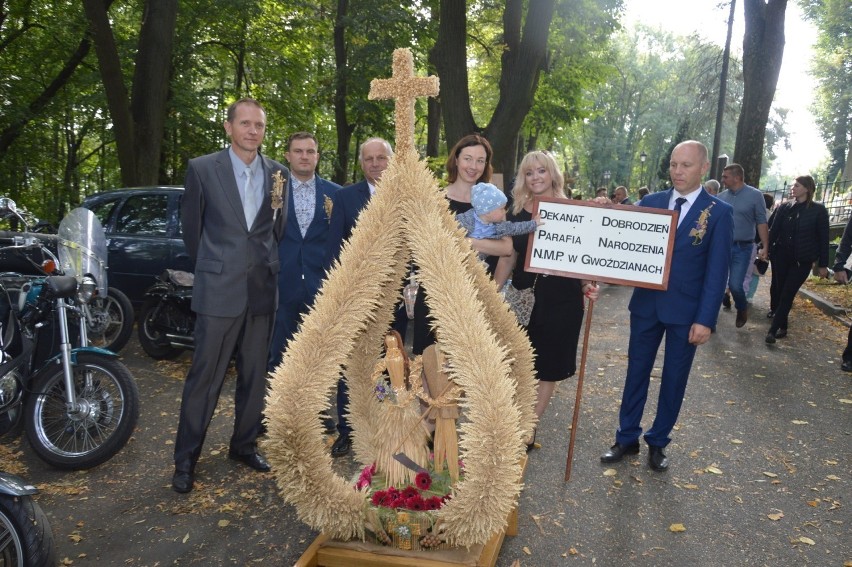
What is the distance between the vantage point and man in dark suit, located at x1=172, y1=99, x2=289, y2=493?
392 cm

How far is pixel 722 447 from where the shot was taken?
4.92 metres

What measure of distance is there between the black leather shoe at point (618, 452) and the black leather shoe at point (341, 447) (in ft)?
6.09

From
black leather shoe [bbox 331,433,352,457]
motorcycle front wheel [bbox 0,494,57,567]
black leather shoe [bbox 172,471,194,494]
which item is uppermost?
motorcycle front wheel [bbox 0,494,57,567]

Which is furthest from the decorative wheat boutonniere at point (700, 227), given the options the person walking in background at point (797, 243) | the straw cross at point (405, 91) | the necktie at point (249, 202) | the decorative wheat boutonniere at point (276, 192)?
the person walking in background at point (797, 243)

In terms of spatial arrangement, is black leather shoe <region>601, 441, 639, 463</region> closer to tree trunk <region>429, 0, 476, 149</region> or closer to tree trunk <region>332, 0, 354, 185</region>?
tree trunk <region>429, 0, 476, 149</region>

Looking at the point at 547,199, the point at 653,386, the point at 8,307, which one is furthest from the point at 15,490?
the point at 653,386

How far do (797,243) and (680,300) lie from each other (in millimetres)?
5250

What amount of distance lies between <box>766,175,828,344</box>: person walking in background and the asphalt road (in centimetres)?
255

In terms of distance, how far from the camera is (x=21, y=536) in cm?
254

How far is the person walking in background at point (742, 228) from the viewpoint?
357 inches

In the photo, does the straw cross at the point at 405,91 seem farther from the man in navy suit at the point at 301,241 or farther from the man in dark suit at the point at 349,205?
the man in navy suit at the point at 301,241

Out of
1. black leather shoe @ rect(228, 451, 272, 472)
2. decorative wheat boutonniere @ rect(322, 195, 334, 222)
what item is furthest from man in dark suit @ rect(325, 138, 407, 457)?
black leather shoe @ rect(228, 451, 272, 472)

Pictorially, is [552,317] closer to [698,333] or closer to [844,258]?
[698,333]

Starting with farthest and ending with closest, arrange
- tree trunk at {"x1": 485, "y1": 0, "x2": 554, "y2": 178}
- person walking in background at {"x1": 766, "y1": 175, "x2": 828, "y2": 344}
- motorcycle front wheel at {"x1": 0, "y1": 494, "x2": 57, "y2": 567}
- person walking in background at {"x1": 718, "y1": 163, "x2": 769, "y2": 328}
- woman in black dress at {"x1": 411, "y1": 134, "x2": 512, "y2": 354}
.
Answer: tree trunk at {"x1": 485, "y1": 0, "x2": 554, "y2": 178}
person walking in background at {"x1": 718, "y1": 163, "x2": 769, "y2": 328}
person walking in background at {"x1": 766, "y1": 175, "x2": 828, "y2": 344}
woman in black dress at {"x1": 411, "y1": 134, "x2": 512, "y2": 354}
motorcycle front wheel at {"x1": 0, "y1": 494, "x2": 57, "y2": 567}
